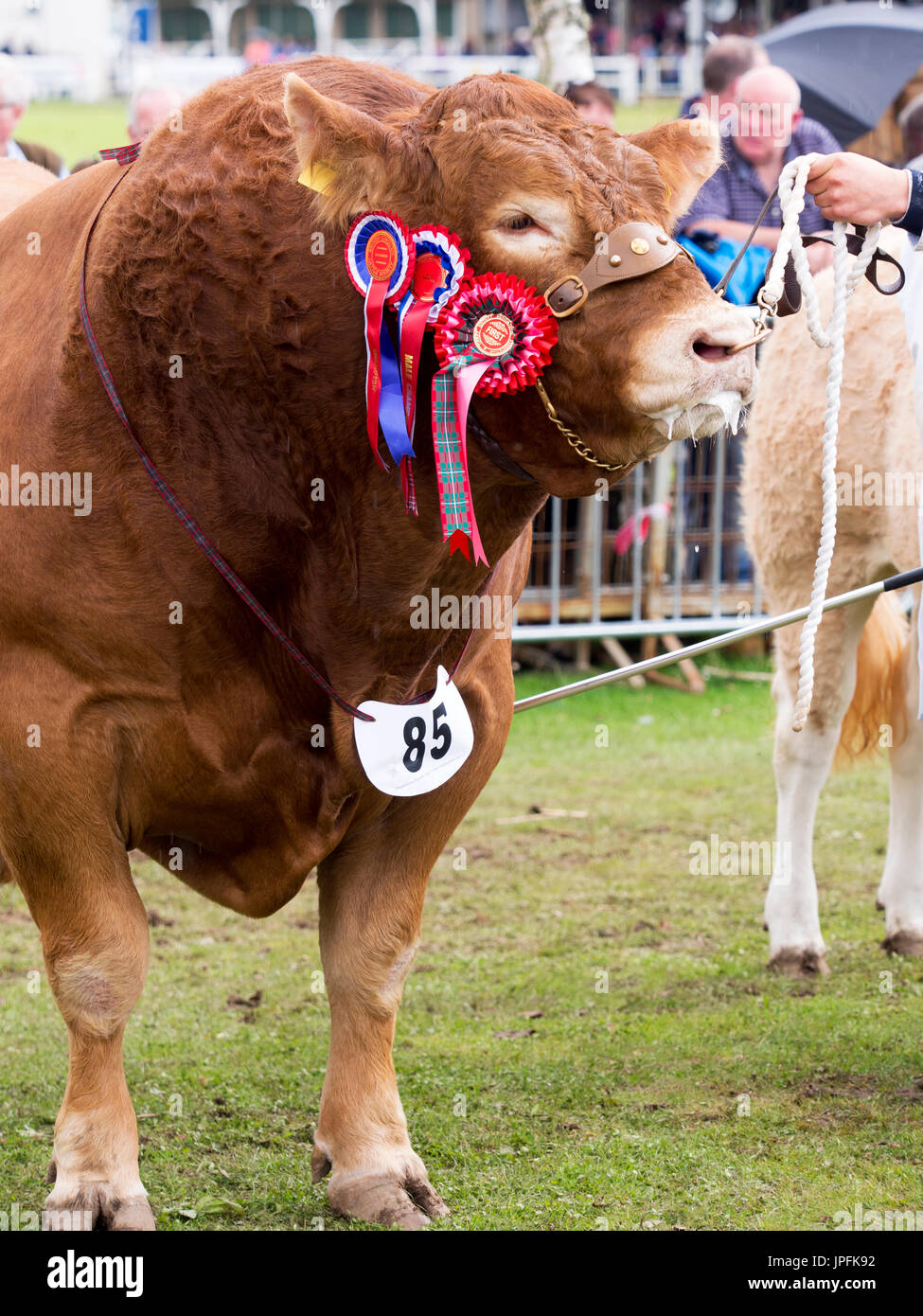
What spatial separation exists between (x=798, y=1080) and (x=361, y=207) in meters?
2.48

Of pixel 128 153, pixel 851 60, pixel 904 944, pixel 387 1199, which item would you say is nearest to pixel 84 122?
pixel 851 60

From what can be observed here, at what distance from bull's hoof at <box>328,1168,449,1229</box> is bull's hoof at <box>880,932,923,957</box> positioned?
2.20 metres

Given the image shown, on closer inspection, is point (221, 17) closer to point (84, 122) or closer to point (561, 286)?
point (84, 122)

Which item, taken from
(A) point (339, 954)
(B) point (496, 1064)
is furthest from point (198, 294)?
(B) point (496, 1064)

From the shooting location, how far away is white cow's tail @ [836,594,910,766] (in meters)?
4.97

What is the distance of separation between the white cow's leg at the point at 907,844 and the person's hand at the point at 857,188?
86.1 inches

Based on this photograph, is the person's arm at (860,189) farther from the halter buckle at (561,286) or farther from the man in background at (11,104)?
the man in background at (11,104)

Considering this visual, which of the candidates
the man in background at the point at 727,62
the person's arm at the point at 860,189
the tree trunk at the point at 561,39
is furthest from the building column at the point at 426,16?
the person's arm at the point at 860,189

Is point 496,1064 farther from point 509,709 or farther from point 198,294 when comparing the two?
point 198,294

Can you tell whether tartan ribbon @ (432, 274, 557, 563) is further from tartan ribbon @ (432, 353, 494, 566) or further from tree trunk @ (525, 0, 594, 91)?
tree trunk @ (525, 0, 594, 91)

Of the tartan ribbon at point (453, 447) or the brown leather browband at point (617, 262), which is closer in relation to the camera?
the brown leather browband at point (617, 262)

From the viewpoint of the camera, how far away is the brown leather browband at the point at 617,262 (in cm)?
228

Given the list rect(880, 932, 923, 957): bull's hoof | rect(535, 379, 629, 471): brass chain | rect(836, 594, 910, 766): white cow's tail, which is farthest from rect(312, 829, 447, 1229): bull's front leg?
rect(836, 594, 910, 766): white cow's tail

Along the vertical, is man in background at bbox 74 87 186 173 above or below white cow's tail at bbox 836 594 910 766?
above
